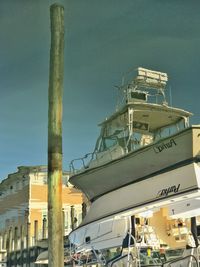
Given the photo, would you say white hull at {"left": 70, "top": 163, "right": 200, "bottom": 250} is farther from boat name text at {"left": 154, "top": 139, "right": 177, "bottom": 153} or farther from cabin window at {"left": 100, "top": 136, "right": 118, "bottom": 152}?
cabin window at {"left": 100, "top": 136, "right": 118, "bottom": 152}

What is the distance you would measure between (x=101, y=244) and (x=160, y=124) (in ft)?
14.5

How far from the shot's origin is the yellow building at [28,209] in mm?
47750

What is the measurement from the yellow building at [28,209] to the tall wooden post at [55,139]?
36.2 m

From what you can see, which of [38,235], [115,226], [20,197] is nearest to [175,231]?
[115,226]

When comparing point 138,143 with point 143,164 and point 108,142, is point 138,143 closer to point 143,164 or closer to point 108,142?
point 108,142

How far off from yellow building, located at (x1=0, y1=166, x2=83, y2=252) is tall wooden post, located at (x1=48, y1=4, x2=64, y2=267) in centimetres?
3617

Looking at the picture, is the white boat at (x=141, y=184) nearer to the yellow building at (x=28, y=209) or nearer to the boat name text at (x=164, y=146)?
the boat name text at (x=164, y=146)

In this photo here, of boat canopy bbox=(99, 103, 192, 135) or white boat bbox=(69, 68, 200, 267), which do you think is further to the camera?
boat canopy bbox=(99, 103, 192, 135)

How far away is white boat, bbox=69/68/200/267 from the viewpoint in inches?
440

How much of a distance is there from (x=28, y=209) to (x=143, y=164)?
3814 cm

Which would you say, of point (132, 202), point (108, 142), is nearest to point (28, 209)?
point (108, 142)

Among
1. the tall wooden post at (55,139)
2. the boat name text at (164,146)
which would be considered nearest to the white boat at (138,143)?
the boat name text at (164,146)

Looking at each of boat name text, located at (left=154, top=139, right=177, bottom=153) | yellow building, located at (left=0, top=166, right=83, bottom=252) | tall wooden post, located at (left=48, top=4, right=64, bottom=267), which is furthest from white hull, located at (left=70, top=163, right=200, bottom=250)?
yellow building, located at (left=0, top=166, right=83, bottom=252)

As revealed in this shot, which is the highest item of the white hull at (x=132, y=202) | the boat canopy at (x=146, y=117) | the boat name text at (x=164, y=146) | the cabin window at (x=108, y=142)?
the boat canopy at (x=146, y=117)
